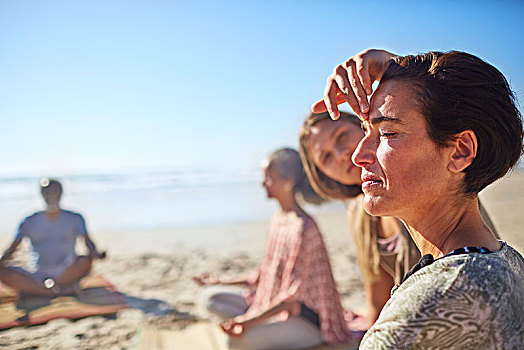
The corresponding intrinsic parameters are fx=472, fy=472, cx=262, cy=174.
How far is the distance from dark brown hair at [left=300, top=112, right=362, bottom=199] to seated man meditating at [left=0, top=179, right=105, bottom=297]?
10.6ft

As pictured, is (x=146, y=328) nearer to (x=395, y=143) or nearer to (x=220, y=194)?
(x=395, y=143)

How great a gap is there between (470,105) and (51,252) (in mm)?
5285

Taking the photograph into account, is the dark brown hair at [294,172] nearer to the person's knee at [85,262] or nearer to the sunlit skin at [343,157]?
the sunlit skin at [343,157]

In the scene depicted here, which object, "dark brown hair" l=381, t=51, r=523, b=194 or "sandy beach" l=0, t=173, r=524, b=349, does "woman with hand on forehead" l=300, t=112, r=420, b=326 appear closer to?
"sandy beach" l=0, t=173, r=524, b=349

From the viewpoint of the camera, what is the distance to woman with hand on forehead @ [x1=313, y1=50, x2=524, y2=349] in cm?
100

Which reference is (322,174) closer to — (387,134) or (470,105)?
(387,134)

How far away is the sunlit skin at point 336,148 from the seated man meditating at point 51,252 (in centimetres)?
334

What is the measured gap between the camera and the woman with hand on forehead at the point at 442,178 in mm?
1003

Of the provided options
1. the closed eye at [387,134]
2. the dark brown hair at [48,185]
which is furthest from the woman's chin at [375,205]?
the dark brown hair at [48,185]

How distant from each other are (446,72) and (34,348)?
3.19 m

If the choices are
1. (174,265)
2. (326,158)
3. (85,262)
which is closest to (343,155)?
(326,158)

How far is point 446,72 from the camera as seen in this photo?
47.4 inches

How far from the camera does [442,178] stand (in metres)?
1.23

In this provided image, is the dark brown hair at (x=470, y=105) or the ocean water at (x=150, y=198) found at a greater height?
the dark brown hair at (x=470, y=105)
